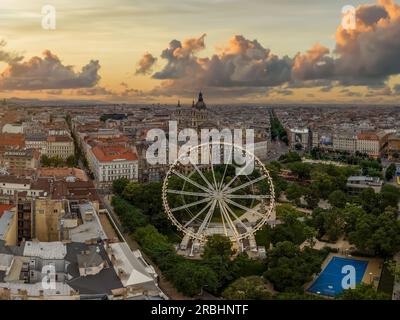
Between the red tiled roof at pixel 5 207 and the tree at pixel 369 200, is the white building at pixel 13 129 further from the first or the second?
the tree at pixel 369 200

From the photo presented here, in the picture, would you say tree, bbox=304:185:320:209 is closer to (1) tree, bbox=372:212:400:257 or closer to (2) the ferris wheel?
(2) the ferris wheel

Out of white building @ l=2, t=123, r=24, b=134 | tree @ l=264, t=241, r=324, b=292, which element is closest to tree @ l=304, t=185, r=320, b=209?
tree @ l=264, t=241, r=324, b=292

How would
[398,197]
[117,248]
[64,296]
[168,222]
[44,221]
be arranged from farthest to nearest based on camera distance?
1. [398,197]
2. [168,222]
3. [44,221]
4. [117,248]
5. [64,296]

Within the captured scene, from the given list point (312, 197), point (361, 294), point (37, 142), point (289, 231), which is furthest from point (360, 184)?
point (37, 142)

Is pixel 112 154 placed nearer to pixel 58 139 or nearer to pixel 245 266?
pixel 58 139
